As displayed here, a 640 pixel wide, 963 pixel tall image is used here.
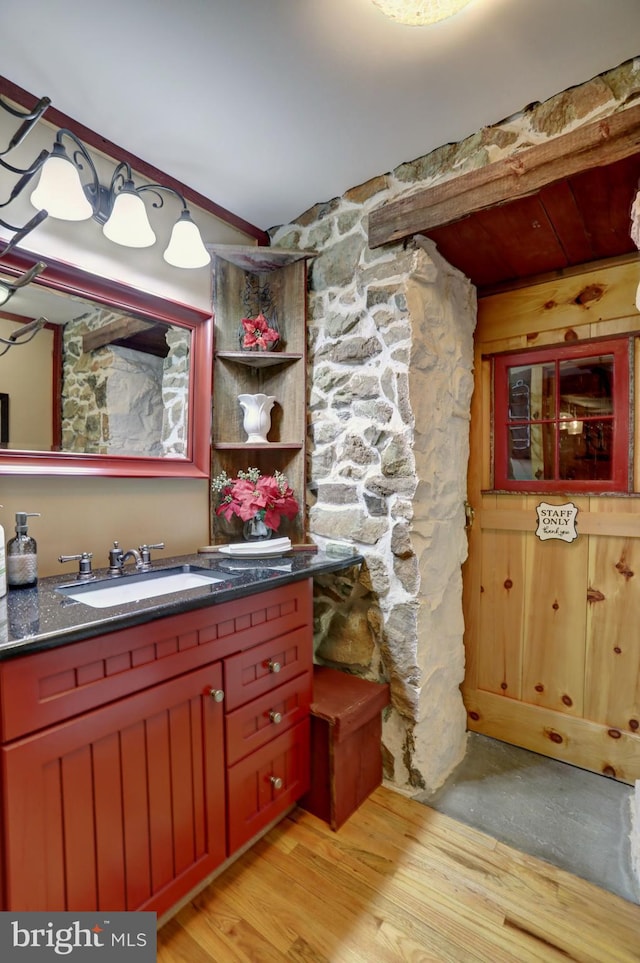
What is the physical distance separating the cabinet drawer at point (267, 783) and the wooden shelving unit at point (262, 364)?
0.81 m

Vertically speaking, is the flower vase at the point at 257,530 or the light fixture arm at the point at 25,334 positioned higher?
the light fixture arm at the point at 25,334

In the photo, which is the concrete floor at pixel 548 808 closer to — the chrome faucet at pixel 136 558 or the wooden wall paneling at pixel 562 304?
the chrome faucet at pixel 136 558

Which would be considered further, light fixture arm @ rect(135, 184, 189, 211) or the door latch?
the door latch

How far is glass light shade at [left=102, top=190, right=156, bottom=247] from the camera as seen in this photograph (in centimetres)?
152

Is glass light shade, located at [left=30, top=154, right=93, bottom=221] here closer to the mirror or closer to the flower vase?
the mirror

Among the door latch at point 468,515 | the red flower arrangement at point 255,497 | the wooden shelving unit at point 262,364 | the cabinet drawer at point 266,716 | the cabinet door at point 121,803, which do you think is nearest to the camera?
the cabinet door at point 121,803

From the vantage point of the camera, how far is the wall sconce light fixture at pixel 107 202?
135cm

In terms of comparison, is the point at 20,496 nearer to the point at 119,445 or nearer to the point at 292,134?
the point at 119,445

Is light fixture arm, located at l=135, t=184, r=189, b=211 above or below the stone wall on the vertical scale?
above

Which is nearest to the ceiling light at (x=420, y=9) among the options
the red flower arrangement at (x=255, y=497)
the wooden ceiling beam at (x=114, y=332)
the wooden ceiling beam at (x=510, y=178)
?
the wooden ceiling beam at (x=510, y=178)

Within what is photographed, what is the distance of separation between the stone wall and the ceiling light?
488 millimetres

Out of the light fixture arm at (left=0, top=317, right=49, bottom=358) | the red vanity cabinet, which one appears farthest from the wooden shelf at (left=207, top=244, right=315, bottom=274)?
the red vanity cabinet

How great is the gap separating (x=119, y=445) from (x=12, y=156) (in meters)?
0.97

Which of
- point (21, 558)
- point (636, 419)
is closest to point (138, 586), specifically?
point (21, 558)
